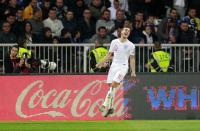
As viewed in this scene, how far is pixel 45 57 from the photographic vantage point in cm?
2127

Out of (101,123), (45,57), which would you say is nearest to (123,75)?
(101,123)

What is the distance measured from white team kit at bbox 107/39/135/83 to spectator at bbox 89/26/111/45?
287 centimetres

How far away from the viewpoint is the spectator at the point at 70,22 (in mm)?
22328

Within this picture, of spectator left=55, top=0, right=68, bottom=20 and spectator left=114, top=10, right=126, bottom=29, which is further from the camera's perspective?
spectator left=55, top=0, right=68, bottom=20

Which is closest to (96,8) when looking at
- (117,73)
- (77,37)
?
(77,37)

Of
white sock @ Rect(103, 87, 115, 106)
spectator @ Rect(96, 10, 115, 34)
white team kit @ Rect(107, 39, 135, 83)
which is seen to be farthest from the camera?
spectator @ Rect(96, 10, 115, 34)

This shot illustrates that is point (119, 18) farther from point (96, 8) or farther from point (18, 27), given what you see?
point (18, 27)

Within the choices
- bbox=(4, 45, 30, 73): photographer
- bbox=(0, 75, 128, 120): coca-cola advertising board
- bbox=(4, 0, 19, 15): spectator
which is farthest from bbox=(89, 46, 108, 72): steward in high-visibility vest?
bbox=(4, 0, 19, 15): spectator

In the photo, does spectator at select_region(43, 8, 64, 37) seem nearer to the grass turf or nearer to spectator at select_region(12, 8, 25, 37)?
spectator at select_region(12, 8, 25, 37)

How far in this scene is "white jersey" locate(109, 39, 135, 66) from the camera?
742 inches

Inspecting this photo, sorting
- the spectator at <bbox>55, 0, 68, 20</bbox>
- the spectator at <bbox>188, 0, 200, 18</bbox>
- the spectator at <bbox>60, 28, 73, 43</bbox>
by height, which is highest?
the spectator at <bbox>188, 0, 200, 18</bbox>

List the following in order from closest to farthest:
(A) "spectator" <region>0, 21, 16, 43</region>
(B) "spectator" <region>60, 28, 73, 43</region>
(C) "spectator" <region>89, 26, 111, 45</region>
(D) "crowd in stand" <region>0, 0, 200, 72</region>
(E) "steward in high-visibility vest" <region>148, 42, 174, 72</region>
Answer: (E) "steward in high-visibility vest" <region>148, 42, 174, 72</region>, (A) "spectator" <region>0, 21, 16, 43</region>, (C) "spectator" <region>89, 26, 111, 45</region>, (D) "crowd in stand" <region>0, 0, 200, 72</region>, (B) "spectator" <region>60, 28, 73, 43</region>

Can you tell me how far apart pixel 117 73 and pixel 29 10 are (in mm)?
5243

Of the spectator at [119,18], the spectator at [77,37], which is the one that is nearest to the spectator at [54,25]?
the spectator at [77,37]
